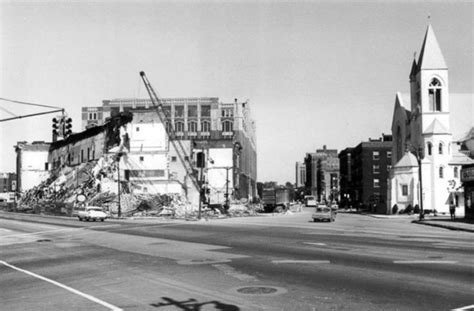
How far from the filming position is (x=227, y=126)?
130 metres

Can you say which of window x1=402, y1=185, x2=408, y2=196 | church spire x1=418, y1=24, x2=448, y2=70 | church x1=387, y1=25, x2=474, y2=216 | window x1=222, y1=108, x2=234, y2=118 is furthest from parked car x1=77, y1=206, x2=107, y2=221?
window x1=222, y1=108, x2=234, y2=118

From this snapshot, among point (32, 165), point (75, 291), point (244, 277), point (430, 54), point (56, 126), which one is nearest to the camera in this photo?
point (75, 291)

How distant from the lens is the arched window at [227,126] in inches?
5098

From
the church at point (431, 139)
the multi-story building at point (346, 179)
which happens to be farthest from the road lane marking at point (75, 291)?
the multi-story building at point (346, 179)

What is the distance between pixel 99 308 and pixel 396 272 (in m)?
7.58

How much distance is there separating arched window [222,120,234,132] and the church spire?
54752 mm

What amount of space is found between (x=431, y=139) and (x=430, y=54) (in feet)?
47.9

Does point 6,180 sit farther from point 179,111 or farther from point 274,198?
point 274,198

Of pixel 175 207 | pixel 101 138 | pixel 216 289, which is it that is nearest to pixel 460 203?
pixel 175 207

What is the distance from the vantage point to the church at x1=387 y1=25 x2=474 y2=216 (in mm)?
77312

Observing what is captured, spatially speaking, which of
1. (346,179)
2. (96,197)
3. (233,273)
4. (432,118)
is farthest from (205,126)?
(233,273)

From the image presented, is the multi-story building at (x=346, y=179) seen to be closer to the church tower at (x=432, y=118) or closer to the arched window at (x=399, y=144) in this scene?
the arched window at (x=399, y=144)

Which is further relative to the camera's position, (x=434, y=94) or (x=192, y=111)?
(x=192, y=111)

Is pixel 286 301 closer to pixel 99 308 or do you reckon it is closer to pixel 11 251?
pixel 99 308
